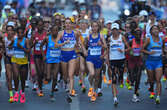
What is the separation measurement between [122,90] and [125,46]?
1721mm

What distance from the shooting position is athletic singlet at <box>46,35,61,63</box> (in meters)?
13.8

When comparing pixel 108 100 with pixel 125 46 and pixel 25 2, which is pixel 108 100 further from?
pixel 25 2

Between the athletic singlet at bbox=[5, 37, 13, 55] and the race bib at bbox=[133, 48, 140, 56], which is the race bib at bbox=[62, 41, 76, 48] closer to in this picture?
the athletic singlet at bbox=[5, 37, 13, 55]

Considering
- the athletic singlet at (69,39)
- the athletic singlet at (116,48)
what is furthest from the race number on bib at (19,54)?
the athletic singlet at (116,48)

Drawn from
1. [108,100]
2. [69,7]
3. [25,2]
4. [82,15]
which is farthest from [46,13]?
[69,7]

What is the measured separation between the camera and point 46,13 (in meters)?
22.7

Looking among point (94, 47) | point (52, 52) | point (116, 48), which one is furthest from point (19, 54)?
point (116, 48)

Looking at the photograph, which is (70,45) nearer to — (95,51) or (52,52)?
(52,52)

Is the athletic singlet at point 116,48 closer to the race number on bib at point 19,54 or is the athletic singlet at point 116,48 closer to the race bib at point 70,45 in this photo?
the race bib at point 70,45

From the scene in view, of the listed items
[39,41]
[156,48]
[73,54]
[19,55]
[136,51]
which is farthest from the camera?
[136,51]

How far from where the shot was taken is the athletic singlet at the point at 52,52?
45.1ft

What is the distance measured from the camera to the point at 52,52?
45.3ft

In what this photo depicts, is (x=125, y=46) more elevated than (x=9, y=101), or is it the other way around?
(x=125, y=46)

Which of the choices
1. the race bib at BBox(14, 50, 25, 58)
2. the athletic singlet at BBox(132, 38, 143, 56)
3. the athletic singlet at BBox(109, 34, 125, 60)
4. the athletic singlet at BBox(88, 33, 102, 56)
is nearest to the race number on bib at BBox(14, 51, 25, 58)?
the race bib at BBox(14, 50, 25, 58)
